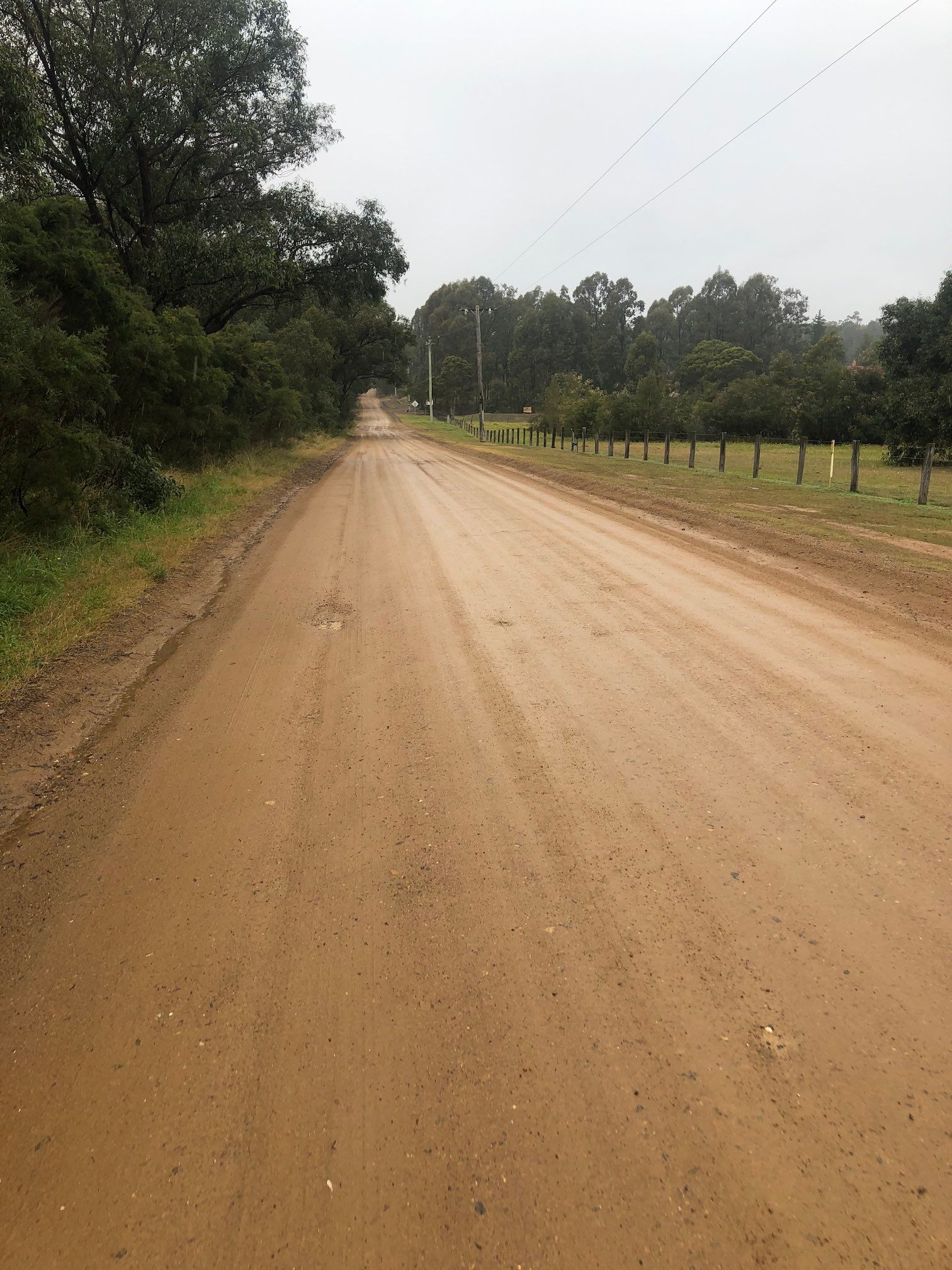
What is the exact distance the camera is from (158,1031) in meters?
2.48

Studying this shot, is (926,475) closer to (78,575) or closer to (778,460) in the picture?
(78,575)

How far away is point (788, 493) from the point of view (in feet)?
54.7

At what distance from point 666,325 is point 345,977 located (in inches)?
5439

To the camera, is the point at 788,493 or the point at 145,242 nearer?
the point at 788,493

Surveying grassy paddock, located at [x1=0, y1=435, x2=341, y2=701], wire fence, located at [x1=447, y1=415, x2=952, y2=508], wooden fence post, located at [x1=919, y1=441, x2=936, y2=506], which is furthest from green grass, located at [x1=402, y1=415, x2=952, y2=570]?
grassy paddock, located at [x1=0, y1=435, x2=341, y2=701]

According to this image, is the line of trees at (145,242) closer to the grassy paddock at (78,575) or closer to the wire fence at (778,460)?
the grassy paddock at (78,575)

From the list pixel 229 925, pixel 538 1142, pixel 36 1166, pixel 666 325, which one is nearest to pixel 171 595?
pixel 229 925

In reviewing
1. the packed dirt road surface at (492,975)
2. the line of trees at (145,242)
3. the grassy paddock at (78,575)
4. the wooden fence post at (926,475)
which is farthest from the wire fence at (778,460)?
the grassy paddock at (78,575)

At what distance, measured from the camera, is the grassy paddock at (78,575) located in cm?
612

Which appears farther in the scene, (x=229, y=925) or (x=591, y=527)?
(x=591, y=527)

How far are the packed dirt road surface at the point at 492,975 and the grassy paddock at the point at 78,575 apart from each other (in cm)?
135

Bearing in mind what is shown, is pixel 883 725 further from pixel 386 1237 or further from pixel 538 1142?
pixel 386 1237

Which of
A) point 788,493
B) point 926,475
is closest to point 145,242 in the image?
point 788,493

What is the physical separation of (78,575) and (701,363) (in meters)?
97.6
